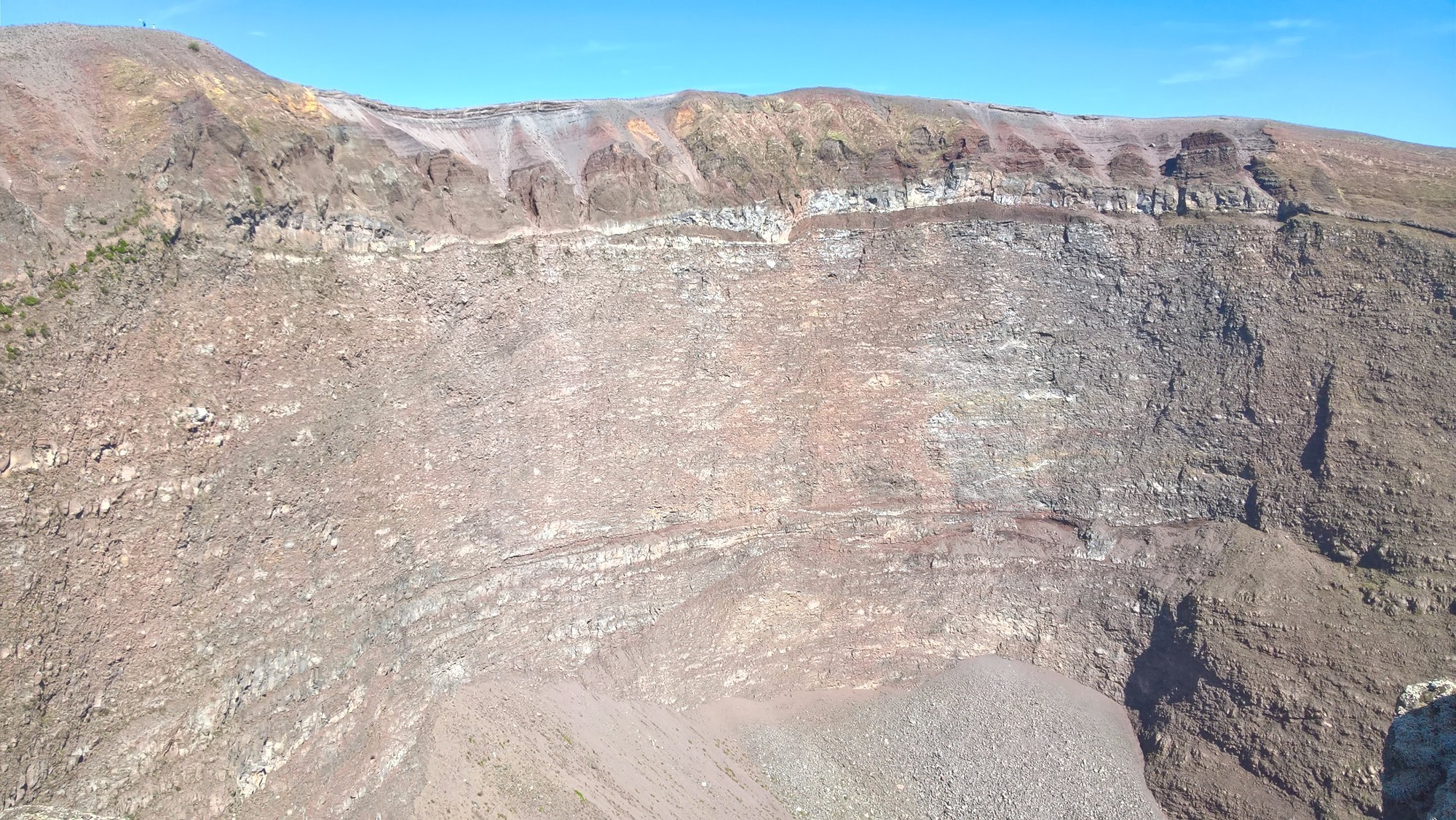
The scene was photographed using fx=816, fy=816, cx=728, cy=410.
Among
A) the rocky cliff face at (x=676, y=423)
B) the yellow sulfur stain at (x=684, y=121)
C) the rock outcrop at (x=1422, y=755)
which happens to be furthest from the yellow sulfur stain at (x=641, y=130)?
the rock outcrop at (x=1422, y=755)

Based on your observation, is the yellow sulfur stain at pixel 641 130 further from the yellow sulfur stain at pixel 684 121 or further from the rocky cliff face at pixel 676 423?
the yellow sulfur stain at pixel 684 121

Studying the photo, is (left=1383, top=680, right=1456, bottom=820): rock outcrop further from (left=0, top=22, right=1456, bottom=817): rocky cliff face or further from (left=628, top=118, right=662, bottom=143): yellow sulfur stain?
(left=628, top=118, right=662, bottom=143): yellow sulfur stain

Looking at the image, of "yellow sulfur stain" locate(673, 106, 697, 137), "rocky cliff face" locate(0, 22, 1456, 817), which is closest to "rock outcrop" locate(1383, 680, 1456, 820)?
"rocky cliff face" locate(0, 22, 1456, 817)

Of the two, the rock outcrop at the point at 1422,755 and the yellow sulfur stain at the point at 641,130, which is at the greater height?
the yellow sulfur stain at the point at 641,130

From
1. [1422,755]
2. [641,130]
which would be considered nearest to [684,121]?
[641,130]

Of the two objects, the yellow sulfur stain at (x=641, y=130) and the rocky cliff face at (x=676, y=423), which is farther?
the yellow sulfur stain at (x=641, y=130)

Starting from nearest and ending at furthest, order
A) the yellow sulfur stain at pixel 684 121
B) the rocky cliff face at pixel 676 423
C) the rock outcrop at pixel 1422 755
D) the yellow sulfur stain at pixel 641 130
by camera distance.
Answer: the rock outcrop at pixel 1422 755 → the rocky cliff face at pixel 676 423 → the yellow sulfur stain at pixel 641 130 → the yellow sulfur stain at pixel 684 121

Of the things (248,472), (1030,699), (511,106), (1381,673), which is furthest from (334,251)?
(1381,673)

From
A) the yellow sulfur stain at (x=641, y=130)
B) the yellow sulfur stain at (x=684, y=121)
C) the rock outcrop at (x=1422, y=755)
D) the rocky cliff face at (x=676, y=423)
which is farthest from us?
the yellow sulfur stain at (x=684, y=121)
